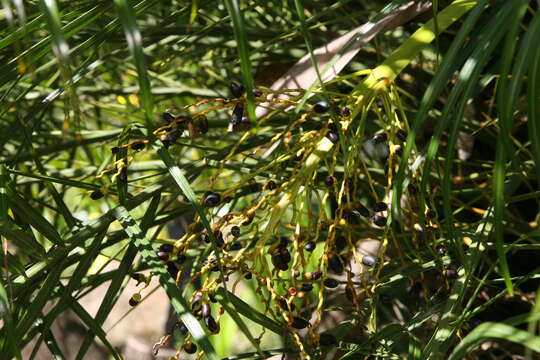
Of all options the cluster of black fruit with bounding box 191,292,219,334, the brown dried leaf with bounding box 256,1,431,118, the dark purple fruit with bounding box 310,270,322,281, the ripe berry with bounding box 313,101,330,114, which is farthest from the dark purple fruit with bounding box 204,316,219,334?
the brown dried leaf with bounding box 256,1,431,118

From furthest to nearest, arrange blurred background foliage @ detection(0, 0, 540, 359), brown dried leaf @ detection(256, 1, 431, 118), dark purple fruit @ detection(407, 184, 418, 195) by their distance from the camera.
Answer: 1. brown dried leaf @ detection(256, 1, 431, 118)
2. dark purple fruit @ detection(407, 184, 418, 195)
3. blurred background foliage @ detection(0, 0, 540, 359)

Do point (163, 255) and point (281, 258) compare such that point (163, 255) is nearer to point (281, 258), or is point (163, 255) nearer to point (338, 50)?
point (281, 258)

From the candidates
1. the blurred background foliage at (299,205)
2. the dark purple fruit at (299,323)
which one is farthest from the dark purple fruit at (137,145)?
the dark purple fruit at (299,323)

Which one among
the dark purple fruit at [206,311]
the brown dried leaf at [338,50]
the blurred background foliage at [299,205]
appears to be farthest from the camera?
the brown dried leaf at [338,50]

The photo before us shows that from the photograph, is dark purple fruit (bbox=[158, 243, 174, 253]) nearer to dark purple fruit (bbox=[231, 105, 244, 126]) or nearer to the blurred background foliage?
the blurred background foliage

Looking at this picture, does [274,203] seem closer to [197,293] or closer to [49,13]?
[197,293]

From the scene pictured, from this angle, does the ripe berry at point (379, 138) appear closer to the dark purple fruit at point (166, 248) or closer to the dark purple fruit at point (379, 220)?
the dark purple fruit at point (379, 220)

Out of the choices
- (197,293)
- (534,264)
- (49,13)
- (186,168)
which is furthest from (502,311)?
(49,13)

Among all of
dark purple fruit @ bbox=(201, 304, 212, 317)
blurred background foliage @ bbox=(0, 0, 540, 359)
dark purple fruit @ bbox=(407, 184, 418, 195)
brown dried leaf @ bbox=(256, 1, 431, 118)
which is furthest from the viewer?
brown dried leaf @ bbox=(256, 1, 431, 118)

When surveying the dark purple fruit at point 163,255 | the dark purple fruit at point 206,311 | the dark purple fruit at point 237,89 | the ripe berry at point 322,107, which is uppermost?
the dark purple fruit at point 237,89

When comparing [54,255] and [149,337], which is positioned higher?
[54,255]

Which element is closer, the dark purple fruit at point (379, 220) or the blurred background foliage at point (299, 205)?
the blurred background foliage at point (299, 205)
